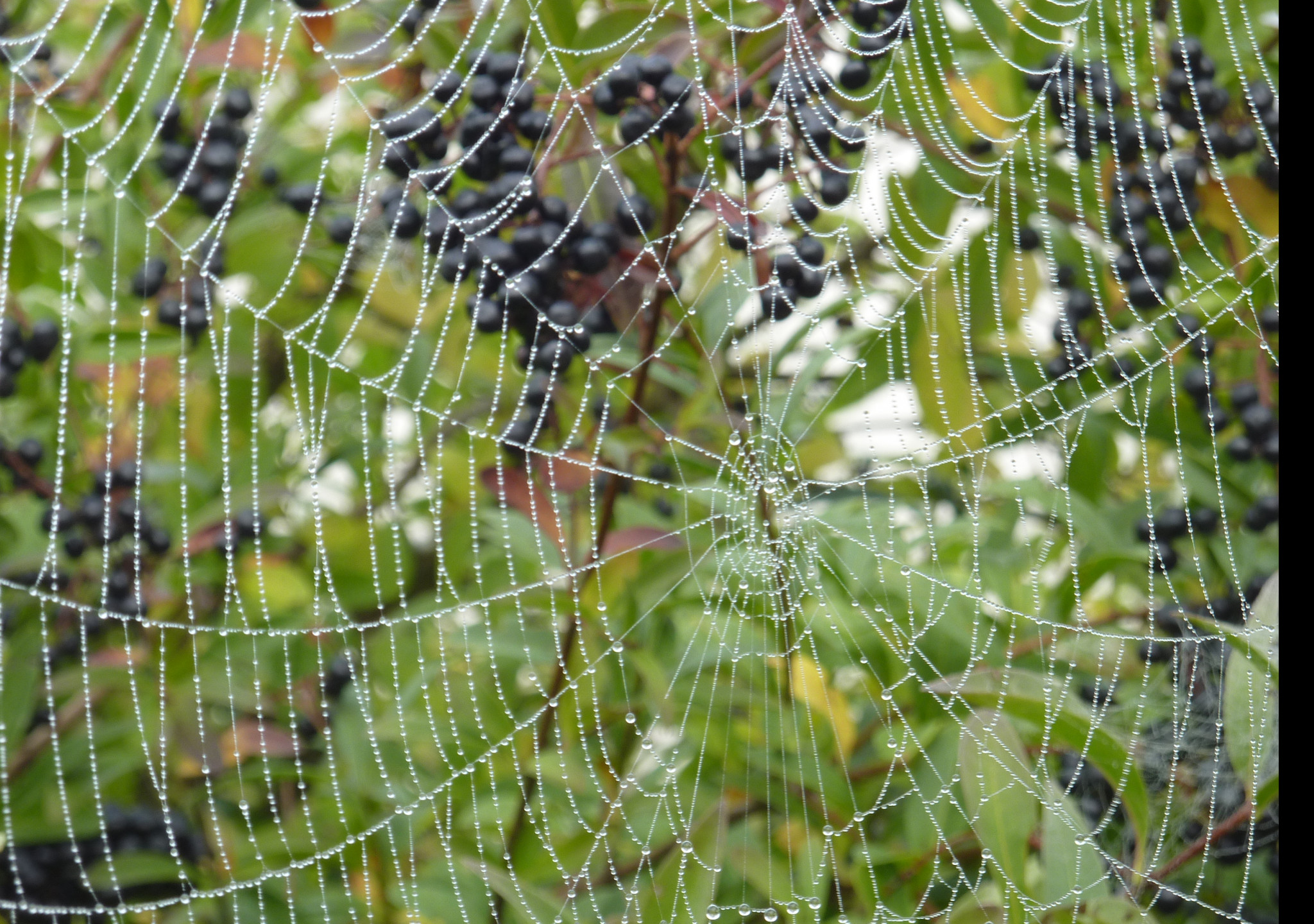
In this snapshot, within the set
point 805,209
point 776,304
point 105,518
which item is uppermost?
point 805,209

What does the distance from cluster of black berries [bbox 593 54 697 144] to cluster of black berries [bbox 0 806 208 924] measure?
3.65 feet

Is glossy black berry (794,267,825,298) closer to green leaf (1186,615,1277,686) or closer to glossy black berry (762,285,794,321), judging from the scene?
glossy black berry (762,285,794,321)

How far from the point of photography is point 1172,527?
176 centimetres

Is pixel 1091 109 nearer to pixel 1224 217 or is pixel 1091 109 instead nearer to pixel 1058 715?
pixel 1224 217

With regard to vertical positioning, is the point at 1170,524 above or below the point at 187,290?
below

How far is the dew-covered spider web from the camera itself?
1.65 m

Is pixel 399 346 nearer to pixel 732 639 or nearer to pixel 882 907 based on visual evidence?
pixel 732 639

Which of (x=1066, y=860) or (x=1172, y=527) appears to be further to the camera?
(x=1172, y=527)

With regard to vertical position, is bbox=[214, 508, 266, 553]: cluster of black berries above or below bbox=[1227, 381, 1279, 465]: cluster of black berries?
below

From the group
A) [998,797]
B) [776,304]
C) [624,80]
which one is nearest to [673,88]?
[624,80]

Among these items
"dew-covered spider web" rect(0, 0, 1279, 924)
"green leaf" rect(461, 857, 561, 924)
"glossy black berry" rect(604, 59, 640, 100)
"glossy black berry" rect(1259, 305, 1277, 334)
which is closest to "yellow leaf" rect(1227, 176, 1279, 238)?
"dew-covered spider web" rect(0, 0, 1279, 924)

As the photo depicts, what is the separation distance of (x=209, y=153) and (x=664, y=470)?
778 millimetres

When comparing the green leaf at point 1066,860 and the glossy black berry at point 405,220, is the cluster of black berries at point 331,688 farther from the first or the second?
the green leaf at point 1066,860

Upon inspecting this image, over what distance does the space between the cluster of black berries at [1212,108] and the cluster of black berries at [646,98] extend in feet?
2.19
